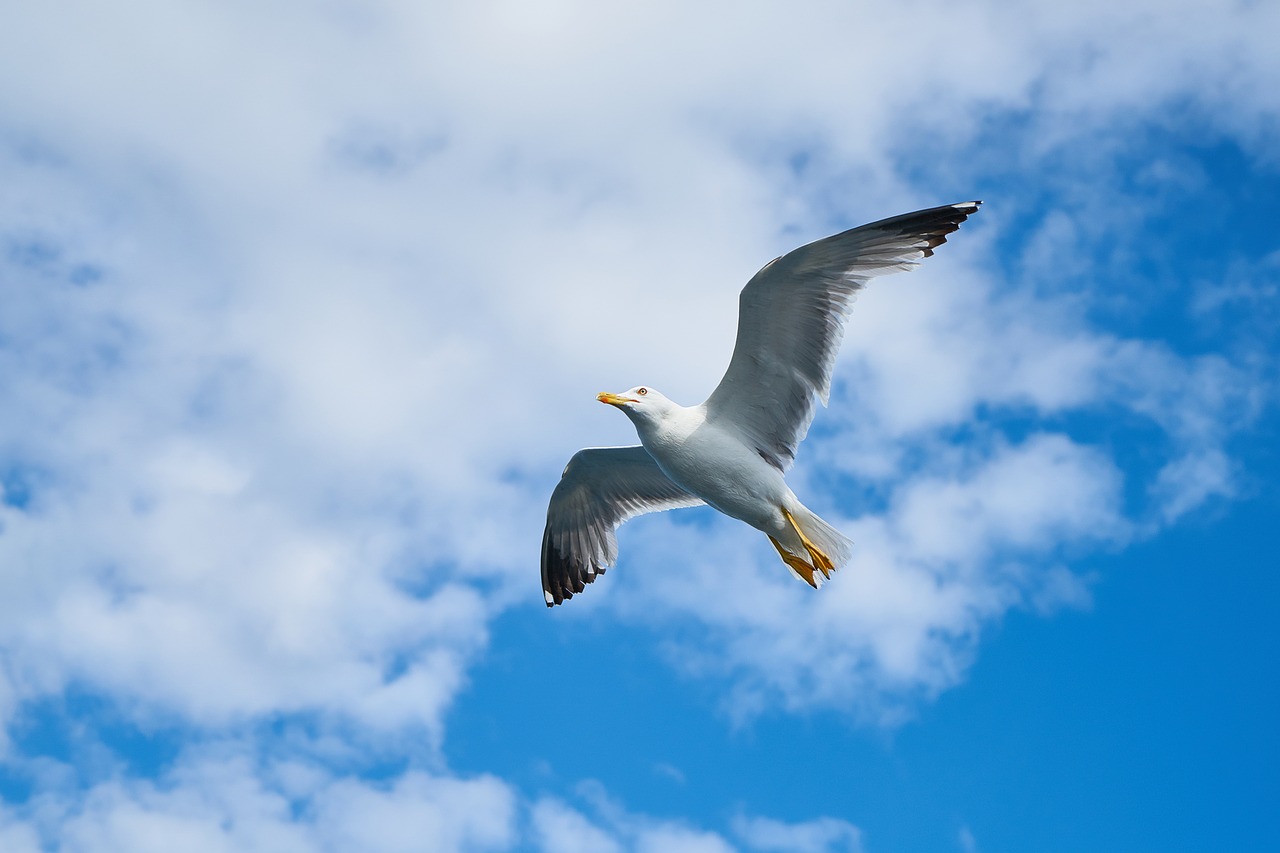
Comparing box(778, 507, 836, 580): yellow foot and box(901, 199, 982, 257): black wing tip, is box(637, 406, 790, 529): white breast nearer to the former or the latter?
box(778, 507, 836, 580): yellow foot

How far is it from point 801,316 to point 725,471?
152 centimetres

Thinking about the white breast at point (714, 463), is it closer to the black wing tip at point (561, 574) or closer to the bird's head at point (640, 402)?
the bird's head at point (640, 402)

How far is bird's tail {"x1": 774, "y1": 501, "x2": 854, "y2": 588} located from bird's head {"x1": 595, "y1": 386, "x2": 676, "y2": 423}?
4.95ft

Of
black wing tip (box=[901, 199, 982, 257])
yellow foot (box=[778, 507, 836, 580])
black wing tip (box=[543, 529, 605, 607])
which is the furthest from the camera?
black wing tip (box=[543, 529, 605, 607])

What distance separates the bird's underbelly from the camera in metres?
11.3

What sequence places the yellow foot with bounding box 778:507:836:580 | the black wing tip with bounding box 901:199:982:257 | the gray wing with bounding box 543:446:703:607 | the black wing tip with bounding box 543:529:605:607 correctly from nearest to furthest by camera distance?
the black wing tip with bounding box 901:199:982:257 < the yellow foot with bounding box 778:507:836:580 < the gray wing with bounding box 543:446:703:607 < the black wing tip with bounding box 543:529:605:607

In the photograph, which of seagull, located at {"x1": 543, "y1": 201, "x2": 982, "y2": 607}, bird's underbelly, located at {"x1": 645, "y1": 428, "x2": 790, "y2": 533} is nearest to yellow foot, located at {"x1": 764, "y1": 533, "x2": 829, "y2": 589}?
seagull, located at {"x1": 543, "y1": 201, "x2": 982, "y2": 607}

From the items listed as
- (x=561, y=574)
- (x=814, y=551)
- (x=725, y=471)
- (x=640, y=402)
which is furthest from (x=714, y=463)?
(x=561, y=574)

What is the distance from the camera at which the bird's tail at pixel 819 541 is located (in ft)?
38.3

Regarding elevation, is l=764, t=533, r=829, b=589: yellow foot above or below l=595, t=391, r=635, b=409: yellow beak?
below

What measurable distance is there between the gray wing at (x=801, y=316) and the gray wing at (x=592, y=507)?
1.84m

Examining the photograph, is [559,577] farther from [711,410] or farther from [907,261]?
[907,261]

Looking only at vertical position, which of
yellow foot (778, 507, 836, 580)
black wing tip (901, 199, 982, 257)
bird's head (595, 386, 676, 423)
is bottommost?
yellow foot (778, 507, 836, 580)

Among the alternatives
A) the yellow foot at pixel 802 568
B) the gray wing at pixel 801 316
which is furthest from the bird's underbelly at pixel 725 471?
the yellow foot at pixel 802 568
